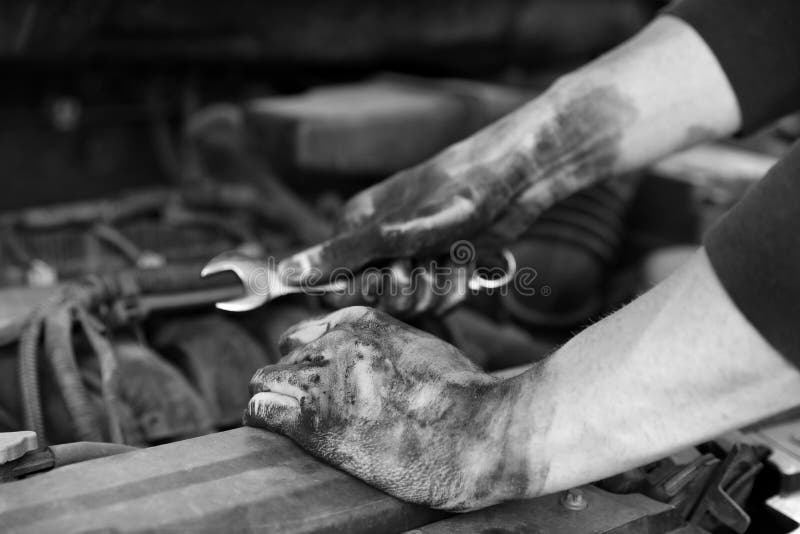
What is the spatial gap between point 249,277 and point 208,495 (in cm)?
38

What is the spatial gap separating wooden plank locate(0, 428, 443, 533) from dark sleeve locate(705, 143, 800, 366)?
0.36 metres

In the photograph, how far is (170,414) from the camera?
1.18 metres


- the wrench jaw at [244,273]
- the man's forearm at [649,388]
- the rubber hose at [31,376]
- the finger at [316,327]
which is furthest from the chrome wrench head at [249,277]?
the man's forearm at [649,388]

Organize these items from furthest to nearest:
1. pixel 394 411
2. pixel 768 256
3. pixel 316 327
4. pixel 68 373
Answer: pixel 68 373, pixel 316 327, pixel 394 411, pixel 768 256

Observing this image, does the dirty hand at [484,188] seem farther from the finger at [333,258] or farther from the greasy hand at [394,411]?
the greasy hand at [394,411]

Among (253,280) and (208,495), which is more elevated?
(253,280)

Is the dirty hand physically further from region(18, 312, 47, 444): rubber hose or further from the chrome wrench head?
region(18, 312, 47, 444): rubber hose

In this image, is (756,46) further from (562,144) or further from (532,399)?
(532,399)

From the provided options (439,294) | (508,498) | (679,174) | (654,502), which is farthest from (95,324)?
(679,174)

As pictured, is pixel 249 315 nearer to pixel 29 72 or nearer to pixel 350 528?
pixel 350 528

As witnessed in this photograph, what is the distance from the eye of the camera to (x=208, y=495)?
0.79m

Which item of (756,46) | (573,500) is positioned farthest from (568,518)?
(756,46)

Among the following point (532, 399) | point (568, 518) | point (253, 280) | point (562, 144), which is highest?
point (562, 144)

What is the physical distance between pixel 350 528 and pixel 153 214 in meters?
1.22
